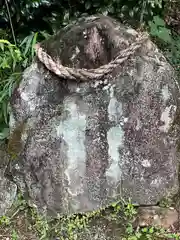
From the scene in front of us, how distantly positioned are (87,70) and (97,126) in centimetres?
34

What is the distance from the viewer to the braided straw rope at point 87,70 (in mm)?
2613

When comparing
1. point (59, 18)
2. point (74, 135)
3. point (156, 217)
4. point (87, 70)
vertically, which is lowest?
point (156, 217)

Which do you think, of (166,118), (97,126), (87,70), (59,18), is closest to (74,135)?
(97,126)

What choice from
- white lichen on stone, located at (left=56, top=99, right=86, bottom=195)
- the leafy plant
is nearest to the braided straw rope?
white lichen on stone, located at (left=56, top=99, right=86, bottom=195)

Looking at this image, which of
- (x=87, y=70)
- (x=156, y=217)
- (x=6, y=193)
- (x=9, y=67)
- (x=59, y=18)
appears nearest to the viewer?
(x=87, y=70)

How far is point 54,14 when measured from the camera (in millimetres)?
4055

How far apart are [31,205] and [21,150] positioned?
14.4 inches

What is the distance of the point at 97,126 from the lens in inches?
108

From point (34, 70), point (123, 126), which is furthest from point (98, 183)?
point (34, 70)

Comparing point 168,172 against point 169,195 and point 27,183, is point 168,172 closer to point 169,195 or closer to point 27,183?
point 169,195

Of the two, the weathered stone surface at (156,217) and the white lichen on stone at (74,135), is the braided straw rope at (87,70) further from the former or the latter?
the weathered stone surface at (156,217)

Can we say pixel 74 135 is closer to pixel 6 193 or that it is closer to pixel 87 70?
pixel 87 70

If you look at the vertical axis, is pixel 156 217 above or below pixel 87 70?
below

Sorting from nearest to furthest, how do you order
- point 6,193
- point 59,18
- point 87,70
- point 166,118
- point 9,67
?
point 87,70
point 166,118
point 6,193
point 9,67
point 59,18
